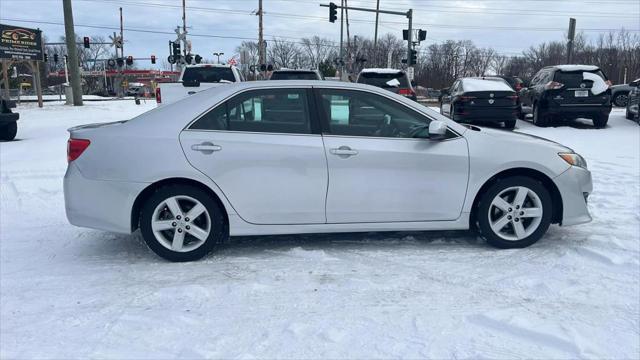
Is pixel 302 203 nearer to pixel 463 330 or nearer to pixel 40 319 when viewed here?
pixel 463 330

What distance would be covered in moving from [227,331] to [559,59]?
80.5 meters

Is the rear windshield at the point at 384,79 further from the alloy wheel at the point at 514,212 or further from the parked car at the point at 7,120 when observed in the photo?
the alloy wheel at the point at 514,212

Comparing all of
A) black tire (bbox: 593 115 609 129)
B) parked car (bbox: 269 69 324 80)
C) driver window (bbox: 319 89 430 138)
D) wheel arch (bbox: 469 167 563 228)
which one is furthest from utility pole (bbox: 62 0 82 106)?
wheel arch (bbox: 469 167 563 228)

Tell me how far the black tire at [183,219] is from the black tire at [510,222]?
87.9 inches

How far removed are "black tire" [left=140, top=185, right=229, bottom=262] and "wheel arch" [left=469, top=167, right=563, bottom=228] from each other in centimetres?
219

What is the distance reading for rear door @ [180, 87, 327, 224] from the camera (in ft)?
14.0

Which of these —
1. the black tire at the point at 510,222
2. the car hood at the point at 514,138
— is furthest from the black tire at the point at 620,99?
the black tire at the point at 510,222

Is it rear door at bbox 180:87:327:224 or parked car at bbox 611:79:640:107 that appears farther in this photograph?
parked car at bbox 611:79:640:107

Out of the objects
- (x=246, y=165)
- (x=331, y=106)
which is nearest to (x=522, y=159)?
(x=331, y=106)

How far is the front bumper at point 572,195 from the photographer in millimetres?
4598

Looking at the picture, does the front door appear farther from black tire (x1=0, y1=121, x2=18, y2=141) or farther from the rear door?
black tire (x1=0, y1=121, x2=18, y2=141)

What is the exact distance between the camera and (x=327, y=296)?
3652 millimetres

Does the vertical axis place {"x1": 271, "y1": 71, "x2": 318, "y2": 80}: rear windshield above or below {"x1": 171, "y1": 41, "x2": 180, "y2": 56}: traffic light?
below

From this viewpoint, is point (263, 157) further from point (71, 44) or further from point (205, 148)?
point (71, 44)
